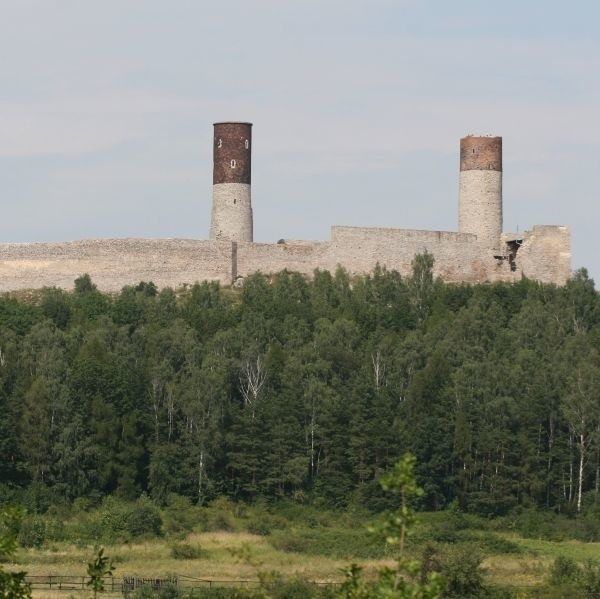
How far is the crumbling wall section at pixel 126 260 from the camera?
46500 mm

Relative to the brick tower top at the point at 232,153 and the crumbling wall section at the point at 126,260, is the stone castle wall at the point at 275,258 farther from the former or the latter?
the brick tower top at the point at 232,153

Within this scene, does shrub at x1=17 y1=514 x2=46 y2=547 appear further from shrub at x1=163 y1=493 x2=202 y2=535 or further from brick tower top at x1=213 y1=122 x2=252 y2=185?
brick tower top at x1=213 y1=122 x2=252 y2=185

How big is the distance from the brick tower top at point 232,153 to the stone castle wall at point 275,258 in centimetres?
171

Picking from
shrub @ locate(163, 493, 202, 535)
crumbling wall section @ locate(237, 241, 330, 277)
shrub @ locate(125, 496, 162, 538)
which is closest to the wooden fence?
shrub @ locate(125, 496, 162, 538)

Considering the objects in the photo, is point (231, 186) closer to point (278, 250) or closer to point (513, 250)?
point (278, 250)

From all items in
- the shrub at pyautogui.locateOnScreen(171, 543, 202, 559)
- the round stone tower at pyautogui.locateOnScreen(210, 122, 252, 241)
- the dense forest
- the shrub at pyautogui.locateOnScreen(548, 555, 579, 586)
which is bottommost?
the shrub at pyautogui.locateOnScreen(171, 543, 202, 559)

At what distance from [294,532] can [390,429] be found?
4.58 m

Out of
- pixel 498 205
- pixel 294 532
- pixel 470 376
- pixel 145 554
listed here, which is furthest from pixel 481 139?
pixel 145 554

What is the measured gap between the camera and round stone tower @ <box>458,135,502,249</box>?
4750 cm

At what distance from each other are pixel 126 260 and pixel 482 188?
9.02m

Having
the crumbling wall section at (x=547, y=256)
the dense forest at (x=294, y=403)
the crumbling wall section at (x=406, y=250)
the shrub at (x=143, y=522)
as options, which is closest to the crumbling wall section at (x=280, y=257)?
the crumbling wall section at (x=406, y=250)

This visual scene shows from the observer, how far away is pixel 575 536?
35875mm

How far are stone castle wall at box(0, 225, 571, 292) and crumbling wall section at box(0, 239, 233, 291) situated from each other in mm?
24

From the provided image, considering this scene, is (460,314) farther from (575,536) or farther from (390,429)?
(575,536)
